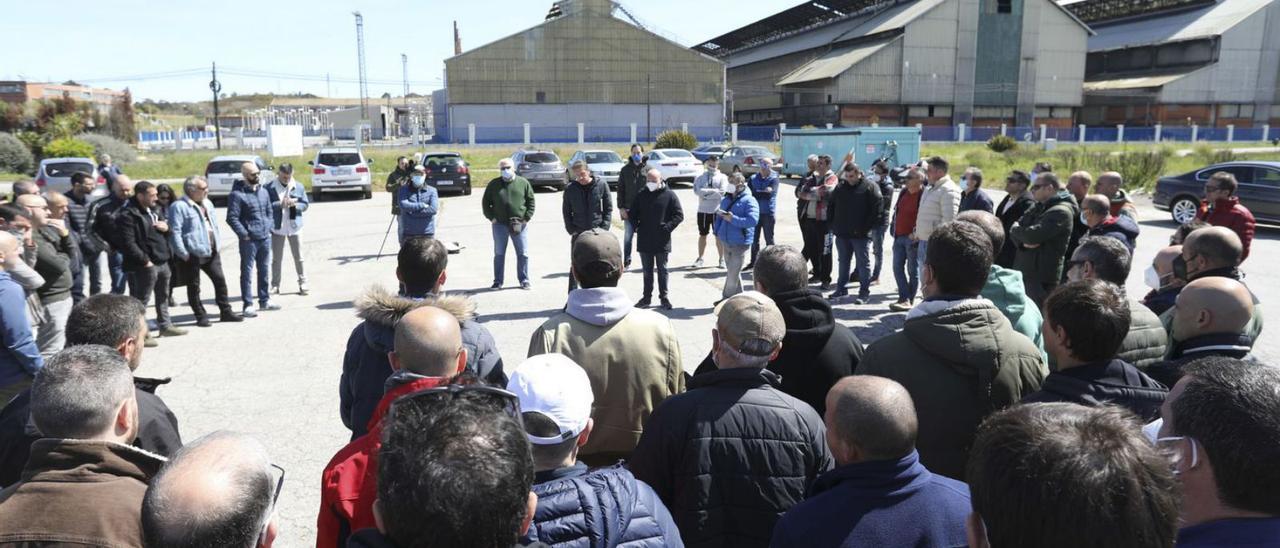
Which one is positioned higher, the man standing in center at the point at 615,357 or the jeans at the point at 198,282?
the man standing in center at the point at 615,357

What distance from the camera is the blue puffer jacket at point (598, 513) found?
6.30 feet

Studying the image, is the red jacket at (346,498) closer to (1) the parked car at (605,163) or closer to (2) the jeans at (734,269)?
(2) the jeans at (734,269)

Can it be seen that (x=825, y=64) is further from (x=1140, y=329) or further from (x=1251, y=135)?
(x=1140, y=329)

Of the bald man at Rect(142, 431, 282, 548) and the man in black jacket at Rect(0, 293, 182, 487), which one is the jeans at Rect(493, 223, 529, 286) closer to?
the man in black jacket at Rect(0, 293, 182, 487)

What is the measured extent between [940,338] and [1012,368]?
12.5 inches

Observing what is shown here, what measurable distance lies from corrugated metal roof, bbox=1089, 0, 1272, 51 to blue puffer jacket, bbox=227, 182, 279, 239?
69209 millimetres

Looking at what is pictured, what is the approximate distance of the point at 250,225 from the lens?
29.9 ft

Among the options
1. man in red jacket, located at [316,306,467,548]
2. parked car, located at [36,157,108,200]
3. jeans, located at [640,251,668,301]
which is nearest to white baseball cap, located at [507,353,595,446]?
man in red jacket, located at [316,306,467,548]

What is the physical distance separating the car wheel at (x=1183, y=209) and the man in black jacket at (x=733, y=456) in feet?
60.2

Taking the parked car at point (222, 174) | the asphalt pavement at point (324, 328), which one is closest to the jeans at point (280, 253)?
the asphalt pavement at point (324, 328)

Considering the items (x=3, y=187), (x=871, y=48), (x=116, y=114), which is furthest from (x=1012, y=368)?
(x=116, y=114)

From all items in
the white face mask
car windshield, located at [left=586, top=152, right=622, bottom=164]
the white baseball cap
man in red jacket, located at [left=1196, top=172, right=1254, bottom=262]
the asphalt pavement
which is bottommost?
the asphalt pavement

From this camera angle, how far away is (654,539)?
205 cm

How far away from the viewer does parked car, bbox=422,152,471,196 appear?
24.5m
